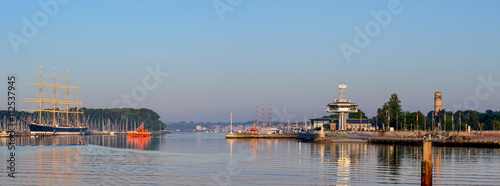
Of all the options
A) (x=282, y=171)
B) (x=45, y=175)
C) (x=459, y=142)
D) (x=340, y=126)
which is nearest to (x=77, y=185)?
(x=45, y=175)

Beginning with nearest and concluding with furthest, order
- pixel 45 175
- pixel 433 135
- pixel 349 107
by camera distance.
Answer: pixel 45 175 < pixel 433 135 < pixel 349 107

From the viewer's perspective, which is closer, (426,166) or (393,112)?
(426,166)

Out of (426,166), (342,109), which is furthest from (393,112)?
(426,166)

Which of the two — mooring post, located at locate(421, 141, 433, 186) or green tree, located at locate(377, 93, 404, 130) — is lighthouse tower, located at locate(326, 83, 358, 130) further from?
mooring post, located at locate(421, 141, 433, 186)

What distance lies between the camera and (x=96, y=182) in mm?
44344

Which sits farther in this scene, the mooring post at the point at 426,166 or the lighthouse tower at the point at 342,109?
the lighthouse tower at the point at 342,109

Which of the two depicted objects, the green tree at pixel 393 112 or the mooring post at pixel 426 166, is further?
the green tree at pixel 393 112

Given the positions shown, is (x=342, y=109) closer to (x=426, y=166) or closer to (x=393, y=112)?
(x=393, y=112)

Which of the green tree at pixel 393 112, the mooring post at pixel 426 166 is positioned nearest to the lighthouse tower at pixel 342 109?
the green tree at pixel 393 112

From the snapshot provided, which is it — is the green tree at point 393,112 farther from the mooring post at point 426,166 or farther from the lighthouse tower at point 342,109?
the mooring post at point 426,166

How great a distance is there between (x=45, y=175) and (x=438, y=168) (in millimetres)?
37754

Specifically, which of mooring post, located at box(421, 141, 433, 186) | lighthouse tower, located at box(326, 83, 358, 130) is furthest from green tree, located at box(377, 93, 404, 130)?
mooring post, located at box(421, 141, 433, 186)

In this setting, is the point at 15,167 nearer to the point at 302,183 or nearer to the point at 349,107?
the point at 302,183

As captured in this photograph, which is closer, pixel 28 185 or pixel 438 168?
pixel 28 185
